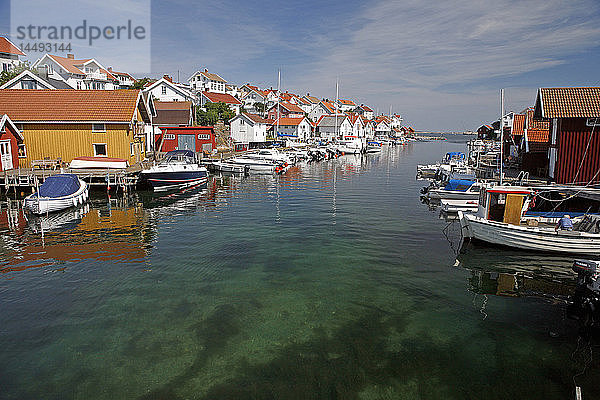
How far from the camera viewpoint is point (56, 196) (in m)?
25.4

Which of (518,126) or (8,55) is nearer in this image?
(518,126)

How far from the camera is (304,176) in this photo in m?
47.8

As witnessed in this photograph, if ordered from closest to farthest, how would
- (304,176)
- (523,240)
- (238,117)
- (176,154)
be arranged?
(523,240), (176,154), (304,176), (238,117)

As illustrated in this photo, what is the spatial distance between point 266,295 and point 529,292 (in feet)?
30.8

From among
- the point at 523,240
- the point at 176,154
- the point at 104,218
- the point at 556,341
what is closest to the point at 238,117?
the point at 176,154

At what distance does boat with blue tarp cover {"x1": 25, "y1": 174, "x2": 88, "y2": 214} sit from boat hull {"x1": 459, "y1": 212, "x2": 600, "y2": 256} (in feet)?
77.3

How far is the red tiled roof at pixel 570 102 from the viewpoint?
84.6ft

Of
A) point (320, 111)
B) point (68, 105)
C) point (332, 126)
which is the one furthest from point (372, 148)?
point (68, 105)

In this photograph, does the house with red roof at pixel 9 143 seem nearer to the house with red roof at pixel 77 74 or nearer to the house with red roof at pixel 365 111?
the house with red roof at pixel 77 74

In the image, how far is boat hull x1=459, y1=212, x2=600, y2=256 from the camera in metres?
17.5

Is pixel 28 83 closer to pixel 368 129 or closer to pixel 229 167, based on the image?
pixel 229 167

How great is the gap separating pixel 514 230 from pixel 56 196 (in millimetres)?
25518

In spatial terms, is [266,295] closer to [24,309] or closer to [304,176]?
[24,309]

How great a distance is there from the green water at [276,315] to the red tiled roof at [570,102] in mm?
12287
